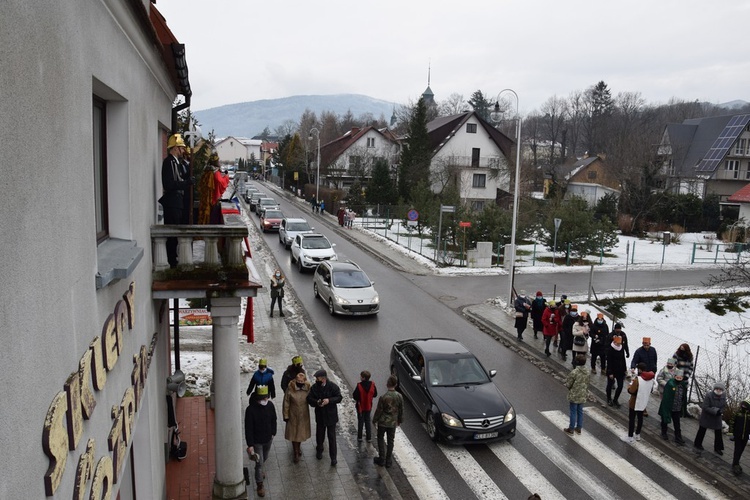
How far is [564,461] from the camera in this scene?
10.5 meters

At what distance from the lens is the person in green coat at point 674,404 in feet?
36.7

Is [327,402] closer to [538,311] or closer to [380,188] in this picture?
[538,311]

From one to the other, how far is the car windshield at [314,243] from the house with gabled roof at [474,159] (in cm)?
2715

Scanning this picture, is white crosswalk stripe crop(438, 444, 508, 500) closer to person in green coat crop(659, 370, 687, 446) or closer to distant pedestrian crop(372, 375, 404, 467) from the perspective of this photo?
distant pedestrian crop(372, 375, 404, 467)

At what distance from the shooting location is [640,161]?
47500mm

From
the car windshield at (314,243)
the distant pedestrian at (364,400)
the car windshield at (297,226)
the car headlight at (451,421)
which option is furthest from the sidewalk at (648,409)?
the car windshield at (297,226)

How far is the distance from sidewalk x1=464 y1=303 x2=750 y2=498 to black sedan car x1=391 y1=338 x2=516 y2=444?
3.05 meters

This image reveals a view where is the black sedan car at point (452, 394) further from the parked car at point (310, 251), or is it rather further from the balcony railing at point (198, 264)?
the parked car at point (310, 251)

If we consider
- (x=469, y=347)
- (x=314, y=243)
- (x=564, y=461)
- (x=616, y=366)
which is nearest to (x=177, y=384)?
(x=564, y=461)

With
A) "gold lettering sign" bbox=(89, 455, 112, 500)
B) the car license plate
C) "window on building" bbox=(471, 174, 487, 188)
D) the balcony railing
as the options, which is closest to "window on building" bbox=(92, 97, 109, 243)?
the balcony railing

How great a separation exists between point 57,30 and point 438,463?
9.05 metres

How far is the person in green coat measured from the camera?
36.7 feet

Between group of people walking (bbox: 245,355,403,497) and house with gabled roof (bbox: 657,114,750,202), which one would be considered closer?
group of people walking (bbox: 245,355,403,497)

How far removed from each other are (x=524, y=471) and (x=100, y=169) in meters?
8.16
